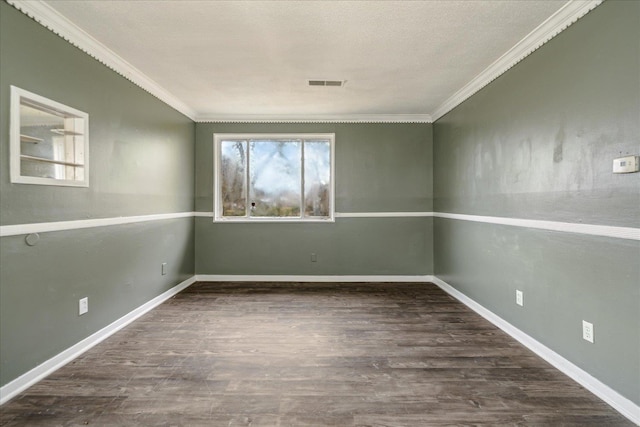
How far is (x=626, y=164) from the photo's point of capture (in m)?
1.77

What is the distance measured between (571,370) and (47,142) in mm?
3938

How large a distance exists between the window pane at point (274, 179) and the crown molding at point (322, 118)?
0.36 metres

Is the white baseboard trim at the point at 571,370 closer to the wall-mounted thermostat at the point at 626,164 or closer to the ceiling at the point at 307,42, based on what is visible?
the wall-mounted thermostat at the point at 626,164

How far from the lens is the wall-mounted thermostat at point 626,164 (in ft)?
5.64

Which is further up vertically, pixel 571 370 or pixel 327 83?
pixel 327 83

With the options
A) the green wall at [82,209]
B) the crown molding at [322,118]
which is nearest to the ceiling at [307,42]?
the green wall at [82,209]

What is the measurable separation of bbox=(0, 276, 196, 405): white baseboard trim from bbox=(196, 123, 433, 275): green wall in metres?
1.42

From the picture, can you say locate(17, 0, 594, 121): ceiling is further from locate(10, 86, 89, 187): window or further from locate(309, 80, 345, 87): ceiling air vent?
locate(10, 86, 89, 187): window

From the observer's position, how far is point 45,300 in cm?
220

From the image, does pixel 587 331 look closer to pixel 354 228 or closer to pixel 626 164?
pixel 626 164

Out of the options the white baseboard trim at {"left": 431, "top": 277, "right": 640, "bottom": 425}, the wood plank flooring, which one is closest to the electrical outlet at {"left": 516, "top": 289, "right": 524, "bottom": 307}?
the white baseboard trim at {"left": 431, "top": 277, "right": 640, "bottom": 425}

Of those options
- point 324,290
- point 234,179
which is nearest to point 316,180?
point 234,179

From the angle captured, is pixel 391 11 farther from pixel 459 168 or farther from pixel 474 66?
pixel 459 168

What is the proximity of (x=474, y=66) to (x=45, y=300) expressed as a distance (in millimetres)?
4005
